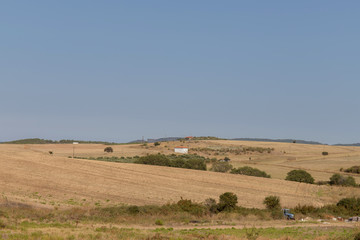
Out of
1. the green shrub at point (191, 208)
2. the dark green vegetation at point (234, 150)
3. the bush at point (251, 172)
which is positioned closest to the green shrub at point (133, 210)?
the green shrub at point (191, 208)

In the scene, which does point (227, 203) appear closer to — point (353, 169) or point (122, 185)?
point (122, 185)

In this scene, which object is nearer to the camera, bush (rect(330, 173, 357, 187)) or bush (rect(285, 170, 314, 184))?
bush (rect(330, 173, 357, 187))

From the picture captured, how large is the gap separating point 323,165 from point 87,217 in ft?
253

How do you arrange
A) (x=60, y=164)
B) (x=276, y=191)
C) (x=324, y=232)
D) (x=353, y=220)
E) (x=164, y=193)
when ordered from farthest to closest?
(x=60, y=164)
(x=276, y=191)
(x=164, y=193)
(x=353, y=220)
(x=324, y=232)

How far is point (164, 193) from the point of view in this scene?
51219mm

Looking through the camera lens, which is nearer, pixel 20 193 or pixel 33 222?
pixel 33 222

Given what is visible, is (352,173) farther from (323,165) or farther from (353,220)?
(353,220)

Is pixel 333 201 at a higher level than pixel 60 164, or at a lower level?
lower

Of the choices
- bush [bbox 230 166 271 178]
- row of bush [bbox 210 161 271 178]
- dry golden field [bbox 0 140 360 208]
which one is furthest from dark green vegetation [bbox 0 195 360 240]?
row of bush [bbox 210 161 271 178]

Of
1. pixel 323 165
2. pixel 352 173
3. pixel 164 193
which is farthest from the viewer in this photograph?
pixel 323 165

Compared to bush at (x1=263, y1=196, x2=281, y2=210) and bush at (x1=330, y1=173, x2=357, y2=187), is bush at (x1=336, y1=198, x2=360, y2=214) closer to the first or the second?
bush at (x1=263, y1=196, x2=281, y2=210)

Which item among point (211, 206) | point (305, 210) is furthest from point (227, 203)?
point (305, 210)

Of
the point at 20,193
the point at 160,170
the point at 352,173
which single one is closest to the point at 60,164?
the point at 160,170

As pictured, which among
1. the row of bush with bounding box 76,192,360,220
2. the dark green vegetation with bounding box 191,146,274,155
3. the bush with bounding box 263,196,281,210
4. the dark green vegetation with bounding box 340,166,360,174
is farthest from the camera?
the dark green vegetation with bounding box 191,146,274,155
